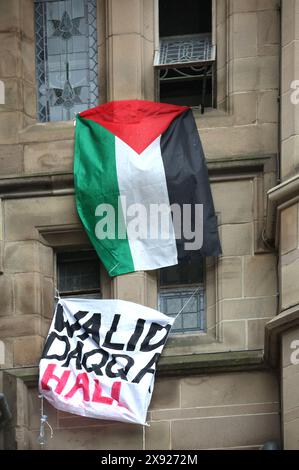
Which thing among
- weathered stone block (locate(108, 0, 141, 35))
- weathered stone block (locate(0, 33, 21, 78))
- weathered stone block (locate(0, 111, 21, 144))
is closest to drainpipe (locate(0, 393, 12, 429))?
weathered stone block (locate(0, 111, 21, 144))

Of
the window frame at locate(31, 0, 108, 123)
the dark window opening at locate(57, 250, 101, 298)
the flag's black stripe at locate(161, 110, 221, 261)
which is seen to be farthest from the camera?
the window frame at locate(31, 0, 108, 123)

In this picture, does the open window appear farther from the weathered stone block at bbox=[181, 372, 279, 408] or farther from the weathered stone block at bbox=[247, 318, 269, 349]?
the weathered stone block at bbox=[181, 372, 279, 408]

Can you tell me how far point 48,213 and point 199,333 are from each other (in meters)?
2.41

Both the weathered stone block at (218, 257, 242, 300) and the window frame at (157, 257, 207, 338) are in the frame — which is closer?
the weathered stone block at (218, 257, 242, 300)

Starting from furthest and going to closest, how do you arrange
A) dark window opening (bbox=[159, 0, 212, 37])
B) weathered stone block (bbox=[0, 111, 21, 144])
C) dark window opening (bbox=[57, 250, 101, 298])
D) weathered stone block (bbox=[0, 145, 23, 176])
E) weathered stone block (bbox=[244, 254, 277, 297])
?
dark window opening (bbox=[159, 0, 212, 37]) < weathered stone block (bbox=[0, 111, 21, 144]) < weathered stone block (bbox=[0, 145, 23, 176]) < dark window opening (bbox=[57, 250, 101, 298]) < weathered stone block (bbox=[244, 254, 277, 297])

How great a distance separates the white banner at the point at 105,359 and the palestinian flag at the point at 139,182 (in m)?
0.61

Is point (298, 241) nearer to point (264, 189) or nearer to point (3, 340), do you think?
point (264, 189)

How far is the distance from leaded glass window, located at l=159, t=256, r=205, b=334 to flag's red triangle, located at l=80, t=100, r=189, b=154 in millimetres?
1562

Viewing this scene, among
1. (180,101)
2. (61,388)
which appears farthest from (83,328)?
(180,101)

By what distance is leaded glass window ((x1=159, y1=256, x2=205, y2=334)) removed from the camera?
37.7 m

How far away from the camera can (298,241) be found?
36.3m

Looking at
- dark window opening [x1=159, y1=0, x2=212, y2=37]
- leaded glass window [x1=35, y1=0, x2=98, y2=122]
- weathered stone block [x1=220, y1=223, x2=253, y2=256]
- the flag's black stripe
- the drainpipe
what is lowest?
the drainpipe

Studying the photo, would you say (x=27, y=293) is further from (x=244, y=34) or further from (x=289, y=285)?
(x=244, y=34)

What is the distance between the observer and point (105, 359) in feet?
122
